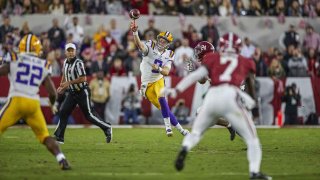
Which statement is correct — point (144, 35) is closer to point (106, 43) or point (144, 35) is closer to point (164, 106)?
point (106, 43)

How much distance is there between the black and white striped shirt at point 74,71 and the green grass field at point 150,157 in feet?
3.39

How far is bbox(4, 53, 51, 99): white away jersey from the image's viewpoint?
9.22 m

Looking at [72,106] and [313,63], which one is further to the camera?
[313,63]

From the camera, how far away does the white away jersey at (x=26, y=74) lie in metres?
9.22

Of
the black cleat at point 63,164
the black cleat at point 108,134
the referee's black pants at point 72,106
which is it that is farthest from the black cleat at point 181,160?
the black cleat at point 108,134

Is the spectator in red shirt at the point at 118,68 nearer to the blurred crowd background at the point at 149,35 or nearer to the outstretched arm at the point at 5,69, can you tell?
the blurred crowd background at the point at 149,35

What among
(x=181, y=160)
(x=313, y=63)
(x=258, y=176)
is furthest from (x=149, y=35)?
(x=258, y=176)

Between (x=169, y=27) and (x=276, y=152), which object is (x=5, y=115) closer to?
(x=276, y=152)

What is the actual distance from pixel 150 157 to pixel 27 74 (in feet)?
8.65

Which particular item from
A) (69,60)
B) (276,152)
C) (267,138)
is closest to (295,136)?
(267,138)

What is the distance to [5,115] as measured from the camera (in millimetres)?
9250

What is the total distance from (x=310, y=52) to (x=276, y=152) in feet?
33.0

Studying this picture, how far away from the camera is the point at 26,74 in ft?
30.3

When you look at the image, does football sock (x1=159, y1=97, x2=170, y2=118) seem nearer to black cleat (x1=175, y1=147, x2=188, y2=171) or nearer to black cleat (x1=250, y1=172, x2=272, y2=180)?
black cleat (x1=175, y1=147, x2=188, y2=171)
